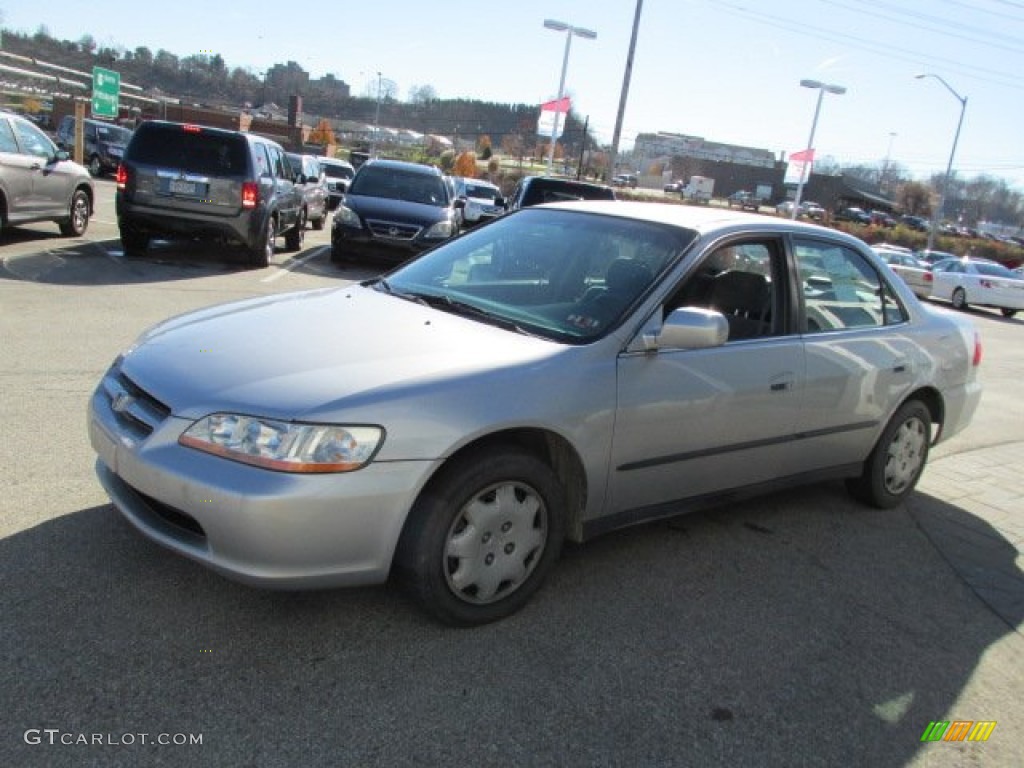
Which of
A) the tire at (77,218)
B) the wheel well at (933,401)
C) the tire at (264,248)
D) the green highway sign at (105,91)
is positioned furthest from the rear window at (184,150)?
the green highway sign at (105,91)

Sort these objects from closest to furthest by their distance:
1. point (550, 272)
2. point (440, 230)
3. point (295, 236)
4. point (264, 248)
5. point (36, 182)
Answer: point (550, 272) → point (36, 182) → point (264, 248) → point (440, 230) → point (295, 236)

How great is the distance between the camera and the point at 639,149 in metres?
138

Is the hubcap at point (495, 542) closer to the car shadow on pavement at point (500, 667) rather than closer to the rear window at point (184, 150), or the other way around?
the car shadow on pavement at point (500, 667)

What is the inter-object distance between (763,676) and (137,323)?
21.3 feet

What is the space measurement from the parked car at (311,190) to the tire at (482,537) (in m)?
12.4

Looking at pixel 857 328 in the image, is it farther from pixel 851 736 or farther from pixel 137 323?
pixel 137 323

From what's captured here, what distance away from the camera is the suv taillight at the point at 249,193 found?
449 inches

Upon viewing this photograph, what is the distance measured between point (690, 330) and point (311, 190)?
594 inches

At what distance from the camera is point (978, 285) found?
2272 cm

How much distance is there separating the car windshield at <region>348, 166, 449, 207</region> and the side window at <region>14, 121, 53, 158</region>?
14.5 feet

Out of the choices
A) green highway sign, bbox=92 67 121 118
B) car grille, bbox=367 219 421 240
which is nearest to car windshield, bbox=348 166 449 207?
car grille, bbox=367 219 421 240

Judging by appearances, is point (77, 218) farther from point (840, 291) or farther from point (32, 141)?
point (840, 291)

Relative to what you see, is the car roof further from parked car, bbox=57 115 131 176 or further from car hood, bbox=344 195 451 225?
parked car, bbox=57 115 131 176

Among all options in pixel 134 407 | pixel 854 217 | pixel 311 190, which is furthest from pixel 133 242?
pixel 854 217
